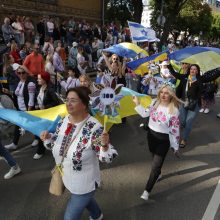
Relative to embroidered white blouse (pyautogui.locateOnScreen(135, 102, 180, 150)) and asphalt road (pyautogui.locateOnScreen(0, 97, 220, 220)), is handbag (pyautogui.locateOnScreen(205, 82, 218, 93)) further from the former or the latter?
embroidered white blouse (pyautogui.locateOnScreen(135, 102, 180, 150))

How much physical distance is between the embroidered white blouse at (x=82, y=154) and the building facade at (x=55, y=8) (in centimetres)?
1801

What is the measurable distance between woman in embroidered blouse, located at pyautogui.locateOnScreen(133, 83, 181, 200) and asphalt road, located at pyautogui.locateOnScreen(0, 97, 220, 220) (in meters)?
0.37

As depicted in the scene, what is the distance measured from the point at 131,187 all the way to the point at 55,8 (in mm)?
20638

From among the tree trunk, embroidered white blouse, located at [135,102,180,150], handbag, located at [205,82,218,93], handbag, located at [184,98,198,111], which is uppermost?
embroidered white blouse, located at [135,102,180,150]

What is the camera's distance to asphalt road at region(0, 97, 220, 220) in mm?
4793

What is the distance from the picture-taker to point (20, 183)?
221 inches

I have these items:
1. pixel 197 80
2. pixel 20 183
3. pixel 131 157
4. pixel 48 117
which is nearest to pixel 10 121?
pixel 48 117

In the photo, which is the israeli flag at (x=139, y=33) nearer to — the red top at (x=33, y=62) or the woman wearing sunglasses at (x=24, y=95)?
the red top at (x=33, y=62)

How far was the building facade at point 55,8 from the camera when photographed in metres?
20.6

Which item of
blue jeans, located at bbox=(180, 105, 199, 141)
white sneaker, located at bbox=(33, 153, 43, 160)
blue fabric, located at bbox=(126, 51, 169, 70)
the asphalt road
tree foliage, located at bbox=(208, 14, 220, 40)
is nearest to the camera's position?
the asphalt road

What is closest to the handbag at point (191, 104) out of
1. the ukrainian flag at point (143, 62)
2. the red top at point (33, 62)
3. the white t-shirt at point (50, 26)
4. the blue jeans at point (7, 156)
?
the ukrainian flag at point (143, 62)

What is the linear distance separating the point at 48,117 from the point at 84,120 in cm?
227

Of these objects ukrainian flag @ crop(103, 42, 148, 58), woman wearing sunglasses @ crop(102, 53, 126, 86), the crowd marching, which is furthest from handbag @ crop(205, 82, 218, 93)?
woman wearing sunglasses @ crop(102, 53, 126, 86)

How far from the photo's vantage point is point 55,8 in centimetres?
2425
